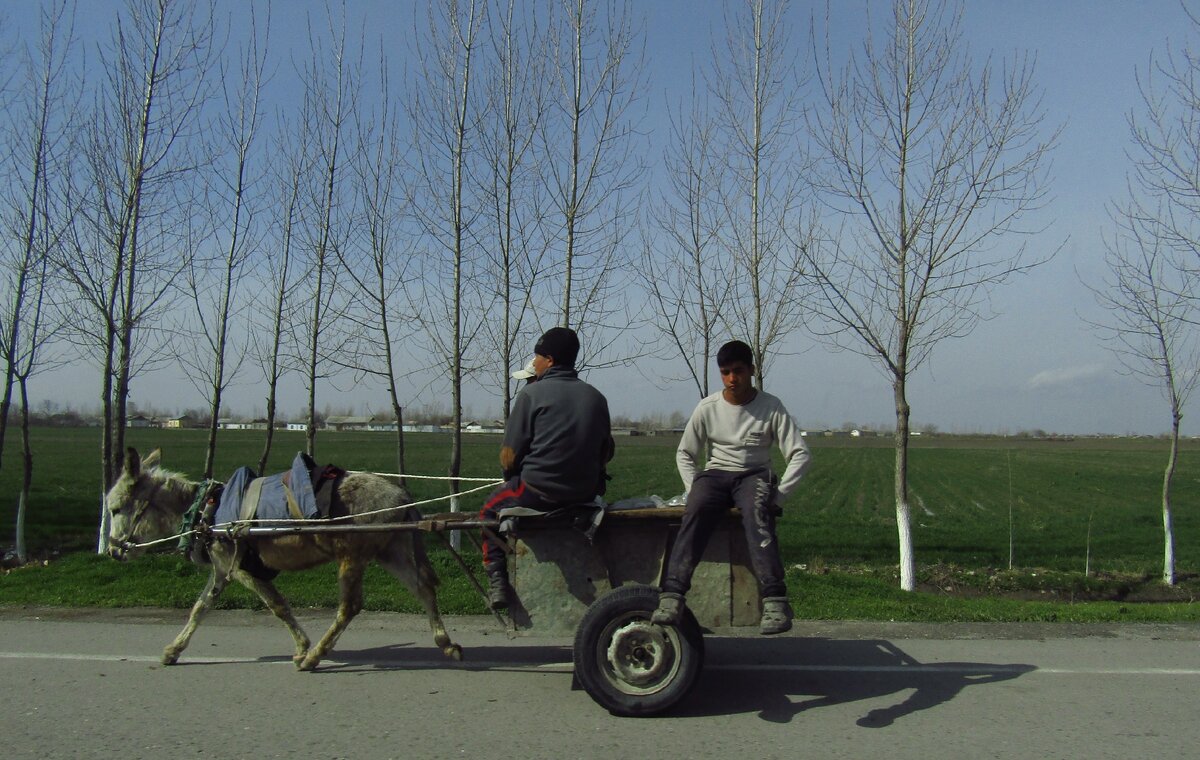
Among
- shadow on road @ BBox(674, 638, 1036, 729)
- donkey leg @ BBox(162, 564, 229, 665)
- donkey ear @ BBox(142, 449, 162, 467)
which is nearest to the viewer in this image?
shadow on road @ BBox(674, 638, 1036, 729)

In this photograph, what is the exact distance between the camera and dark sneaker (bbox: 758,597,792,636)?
16.5ft

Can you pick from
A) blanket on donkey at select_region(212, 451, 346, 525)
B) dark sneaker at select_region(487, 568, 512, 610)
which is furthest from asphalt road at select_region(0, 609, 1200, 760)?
blanket on donkey at select_region(212, 451, 346, 525)

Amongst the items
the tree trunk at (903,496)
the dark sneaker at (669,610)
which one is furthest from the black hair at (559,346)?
the tree trunk at (903,496)

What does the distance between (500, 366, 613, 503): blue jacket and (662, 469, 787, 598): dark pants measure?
65 centimetres

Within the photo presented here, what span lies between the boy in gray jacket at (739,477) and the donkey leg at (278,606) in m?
2.66

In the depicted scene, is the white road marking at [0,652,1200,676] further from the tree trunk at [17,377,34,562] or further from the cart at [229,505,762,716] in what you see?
the tree trunk at [17,377,34,562]

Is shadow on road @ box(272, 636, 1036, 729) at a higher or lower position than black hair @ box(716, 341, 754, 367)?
lower

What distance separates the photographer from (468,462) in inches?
2162

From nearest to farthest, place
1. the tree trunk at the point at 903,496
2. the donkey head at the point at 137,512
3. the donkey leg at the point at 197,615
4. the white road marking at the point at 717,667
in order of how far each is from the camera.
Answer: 1. the white road marking at the point at 717,667
2. the donkey leg at the point at 197,615
3. the donkey head at the point at 137,512
4. the tree trunk at the point at 903,496

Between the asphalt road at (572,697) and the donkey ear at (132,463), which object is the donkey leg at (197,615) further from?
the donkey ear at (132,463)

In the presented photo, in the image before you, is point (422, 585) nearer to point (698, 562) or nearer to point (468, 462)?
point (698, 562)

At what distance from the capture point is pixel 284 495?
21.1ft

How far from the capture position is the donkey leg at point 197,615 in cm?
624

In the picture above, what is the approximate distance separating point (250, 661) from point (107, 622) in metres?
2.26
